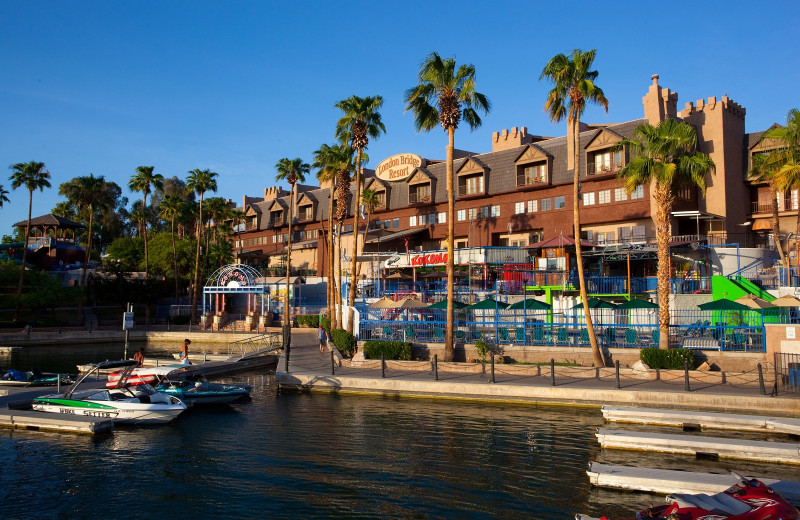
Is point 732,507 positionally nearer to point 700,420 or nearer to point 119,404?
point 700,420

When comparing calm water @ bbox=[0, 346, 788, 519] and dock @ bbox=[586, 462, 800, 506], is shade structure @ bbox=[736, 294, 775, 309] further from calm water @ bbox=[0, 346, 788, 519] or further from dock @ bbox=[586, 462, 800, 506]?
dock @ bbox=[586, 462, 800, 506]

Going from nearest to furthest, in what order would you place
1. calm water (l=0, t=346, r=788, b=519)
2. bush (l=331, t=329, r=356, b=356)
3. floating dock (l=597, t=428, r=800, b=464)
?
calm water (l=0, t=346, r=788, b=519), floating dock (l=597, t=428, r=800, b=464), bush (l=331, t=329, r=356, b=356)

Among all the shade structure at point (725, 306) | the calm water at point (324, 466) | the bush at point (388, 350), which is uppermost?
the shade structure at point (725, 306)

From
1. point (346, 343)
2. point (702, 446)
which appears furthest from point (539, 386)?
point (346, 343)

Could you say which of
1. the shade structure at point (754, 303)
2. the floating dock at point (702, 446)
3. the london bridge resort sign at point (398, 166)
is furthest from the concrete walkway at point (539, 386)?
the london bridge resort sign at point (398, 166)

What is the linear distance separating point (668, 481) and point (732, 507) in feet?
8.88

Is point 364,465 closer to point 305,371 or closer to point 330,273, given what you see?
point 305,371

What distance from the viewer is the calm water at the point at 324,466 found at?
A: 13242 mm

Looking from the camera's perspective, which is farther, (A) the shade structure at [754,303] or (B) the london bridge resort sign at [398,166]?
(B) the london bridge resort sign at [398,166]

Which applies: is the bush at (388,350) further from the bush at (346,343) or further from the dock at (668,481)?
the dock at (668,481)

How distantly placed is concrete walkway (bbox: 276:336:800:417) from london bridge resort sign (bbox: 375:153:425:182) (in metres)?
38.6

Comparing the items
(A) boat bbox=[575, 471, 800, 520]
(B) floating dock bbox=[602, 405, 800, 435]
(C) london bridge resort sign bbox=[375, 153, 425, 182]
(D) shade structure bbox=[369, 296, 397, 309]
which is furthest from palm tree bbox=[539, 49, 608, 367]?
(C) london bridge resort sign bbox=[375, 153, 425, 182]

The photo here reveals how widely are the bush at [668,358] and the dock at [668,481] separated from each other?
1152 cm

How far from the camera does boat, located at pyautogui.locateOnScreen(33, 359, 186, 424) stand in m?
21.2
